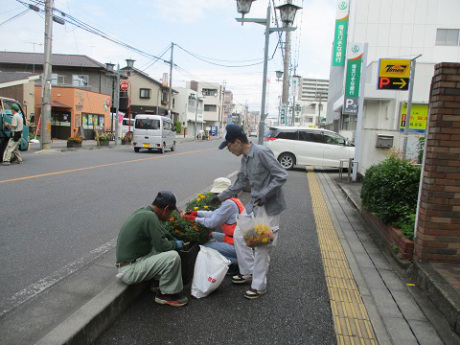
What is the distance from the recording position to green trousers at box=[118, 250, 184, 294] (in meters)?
3.29

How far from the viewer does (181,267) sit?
143 inches

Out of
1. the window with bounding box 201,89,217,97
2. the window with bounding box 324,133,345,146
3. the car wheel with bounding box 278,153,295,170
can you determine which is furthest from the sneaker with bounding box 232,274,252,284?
the window with bounding box 201,89,217,97

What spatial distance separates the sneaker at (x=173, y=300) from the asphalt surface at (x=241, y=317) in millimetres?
43

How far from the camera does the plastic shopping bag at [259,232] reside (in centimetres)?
338

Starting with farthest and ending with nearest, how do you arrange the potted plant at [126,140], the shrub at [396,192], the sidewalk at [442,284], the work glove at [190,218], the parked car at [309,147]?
the potted plant at [126,140] → the parked car at [309,147] → the shrub at [396,192] → the work glove at [190,218] → the sidewalk at [442,284]

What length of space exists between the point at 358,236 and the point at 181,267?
337 centimetres

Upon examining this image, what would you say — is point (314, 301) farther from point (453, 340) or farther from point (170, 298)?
point (170, 298)

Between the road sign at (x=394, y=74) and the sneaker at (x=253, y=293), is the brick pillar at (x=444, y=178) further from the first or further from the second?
the road sign at (x=394, y=74)

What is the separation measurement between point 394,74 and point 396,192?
271 inches

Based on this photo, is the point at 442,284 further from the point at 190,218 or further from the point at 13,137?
the point at 13,137

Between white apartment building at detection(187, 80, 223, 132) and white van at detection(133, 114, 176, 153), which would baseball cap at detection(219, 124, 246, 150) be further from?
white apartment building at detection(187, 80, 223, 132)

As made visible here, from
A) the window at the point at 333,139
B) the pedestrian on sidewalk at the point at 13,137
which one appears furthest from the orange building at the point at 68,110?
the window at the point at 333,139

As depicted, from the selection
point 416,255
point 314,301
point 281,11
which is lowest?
point 314,301

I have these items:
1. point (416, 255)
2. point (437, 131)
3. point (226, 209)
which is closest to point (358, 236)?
point (416, 255)
